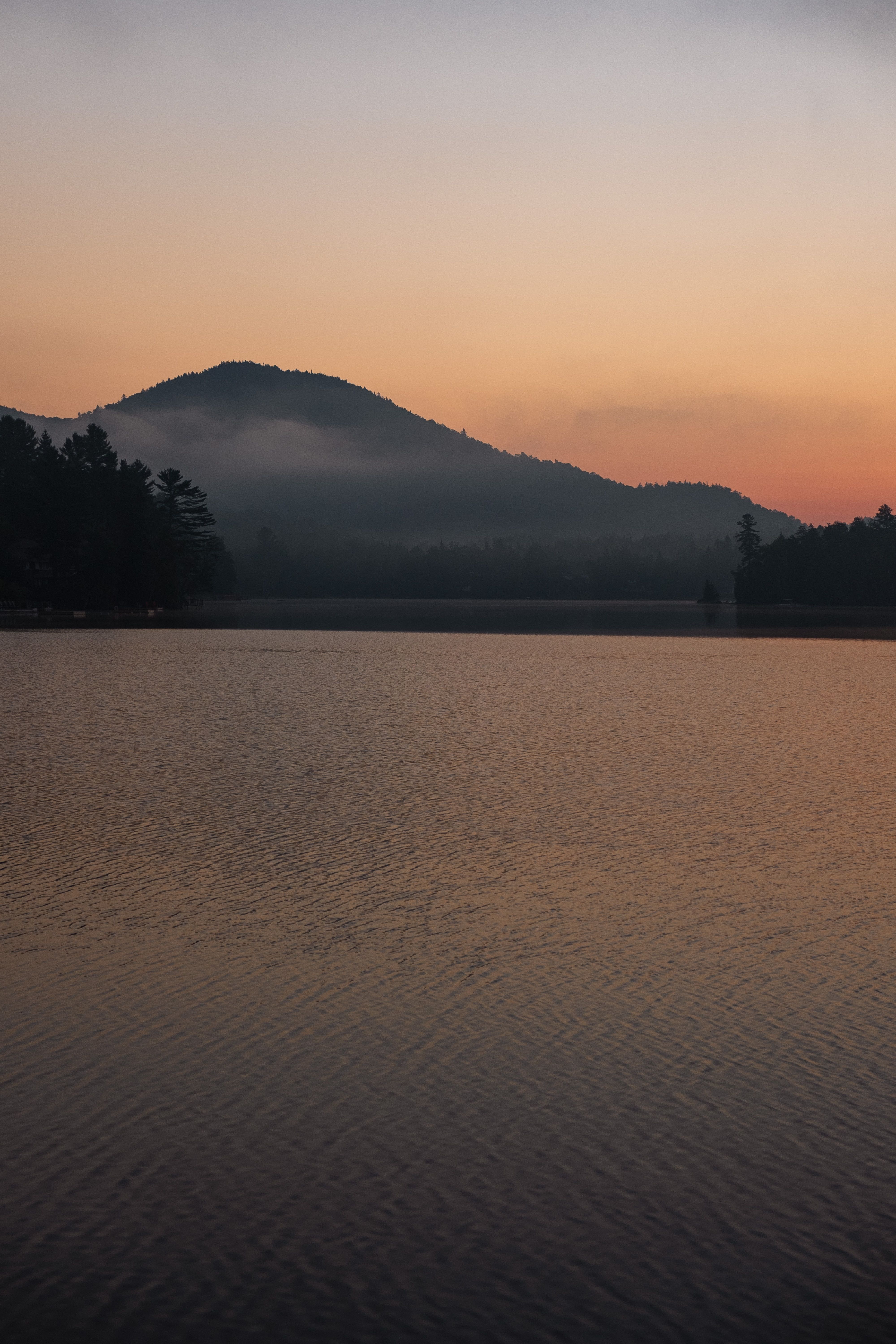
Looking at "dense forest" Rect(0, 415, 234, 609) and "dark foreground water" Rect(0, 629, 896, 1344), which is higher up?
"dense forest" Rect(0, 415, 234, 609)

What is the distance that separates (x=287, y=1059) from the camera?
10227 millimetres

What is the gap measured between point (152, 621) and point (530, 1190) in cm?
15047

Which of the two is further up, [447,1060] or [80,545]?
[80,545]

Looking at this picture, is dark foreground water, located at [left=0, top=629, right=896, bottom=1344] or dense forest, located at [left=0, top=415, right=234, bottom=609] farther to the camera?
dense forest, located at [left=0, top=415, right=234, bottom=609]

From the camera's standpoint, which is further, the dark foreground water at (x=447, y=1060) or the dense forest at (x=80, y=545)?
the dense forest at (x=80, y=545)

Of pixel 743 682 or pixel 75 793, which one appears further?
pixel 743 682

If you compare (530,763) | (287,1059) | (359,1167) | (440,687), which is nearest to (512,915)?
(287,1059)

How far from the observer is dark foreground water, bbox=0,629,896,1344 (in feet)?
22.5

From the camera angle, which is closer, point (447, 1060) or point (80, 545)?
point (447, 1060)

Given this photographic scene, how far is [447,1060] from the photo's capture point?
1027cm

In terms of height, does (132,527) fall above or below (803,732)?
above

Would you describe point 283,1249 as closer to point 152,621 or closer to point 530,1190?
point 530,1190

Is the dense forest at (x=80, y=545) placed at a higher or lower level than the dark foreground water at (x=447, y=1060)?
higher

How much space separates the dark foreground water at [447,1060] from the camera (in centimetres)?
686
